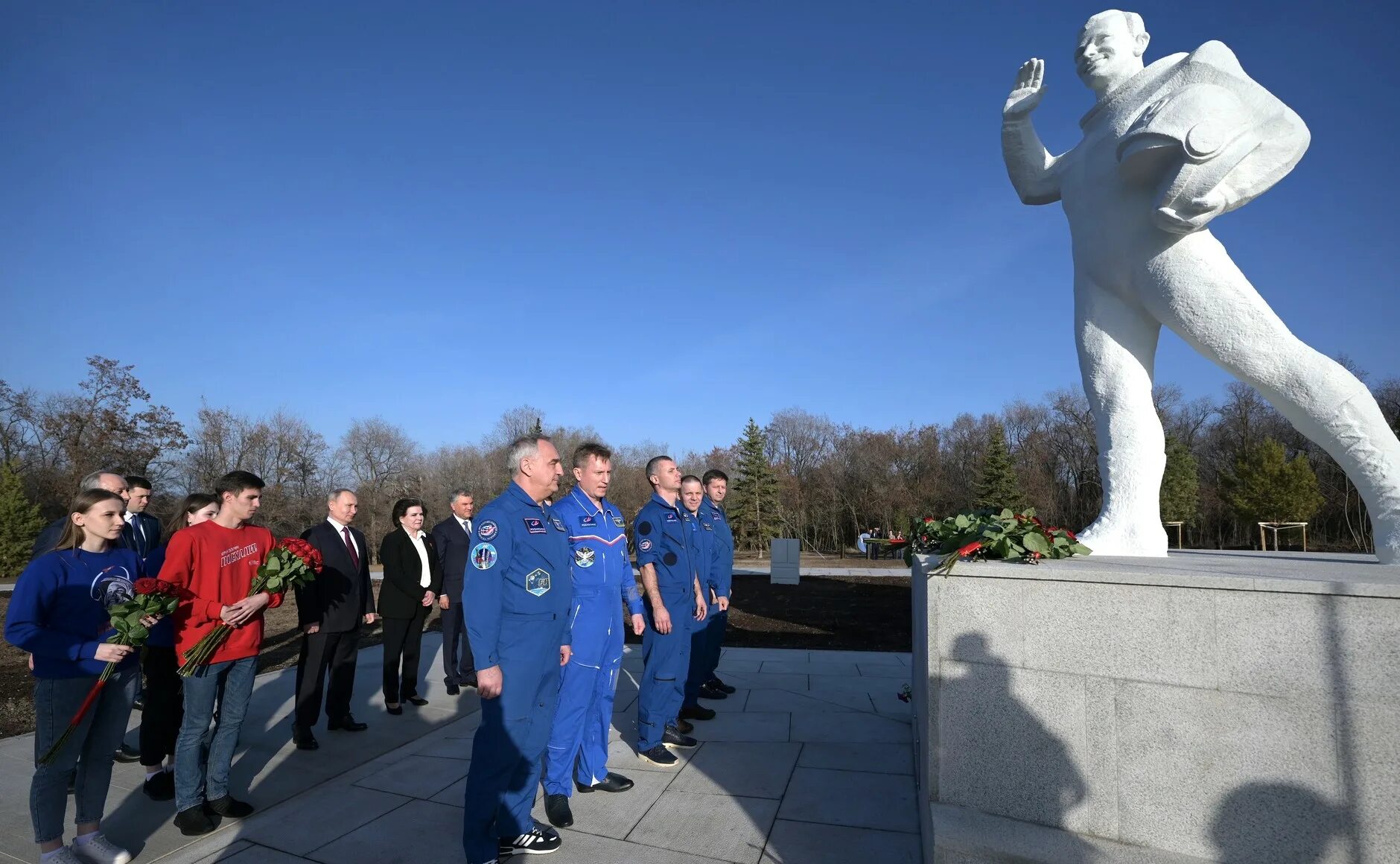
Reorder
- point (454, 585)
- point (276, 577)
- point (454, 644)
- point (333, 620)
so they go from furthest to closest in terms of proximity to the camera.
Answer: point (454, 644) < point (454, 585) < point (333, 620) < point (276, 577)

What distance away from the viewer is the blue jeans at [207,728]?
3.63m

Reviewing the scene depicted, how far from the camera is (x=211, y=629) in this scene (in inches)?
146

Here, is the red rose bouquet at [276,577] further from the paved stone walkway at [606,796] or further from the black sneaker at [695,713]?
the black sneaker at [695,713]

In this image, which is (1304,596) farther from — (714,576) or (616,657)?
(714,576)

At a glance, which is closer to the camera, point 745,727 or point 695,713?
point 745,727

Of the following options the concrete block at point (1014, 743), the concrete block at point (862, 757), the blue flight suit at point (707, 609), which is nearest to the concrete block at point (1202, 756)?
→ the concrete block at point (1014, 743)

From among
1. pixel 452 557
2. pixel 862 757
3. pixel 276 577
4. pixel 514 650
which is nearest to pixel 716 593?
pixel 862 757

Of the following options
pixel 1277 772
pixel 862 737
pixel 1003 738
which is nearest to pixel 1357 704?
pixel 1277 772

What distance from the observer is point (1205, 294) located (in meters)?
3.38

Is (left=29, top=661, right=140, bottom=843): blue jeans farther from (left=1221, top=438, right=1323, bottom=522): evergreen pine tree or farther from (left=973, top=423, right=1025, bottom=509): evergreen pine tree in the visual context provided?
(left=973, top=423, right=1025, bottom=509): evergreen pine tree

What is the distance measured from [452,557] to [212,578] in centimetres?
272

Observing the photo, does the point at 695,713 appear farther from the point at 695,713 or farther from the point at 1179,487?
the point at 1179,487

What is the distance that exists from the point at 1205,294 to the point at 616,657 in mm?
3672

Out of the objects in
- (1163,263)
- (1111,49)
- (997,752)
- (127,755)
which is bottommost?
(127,755)
